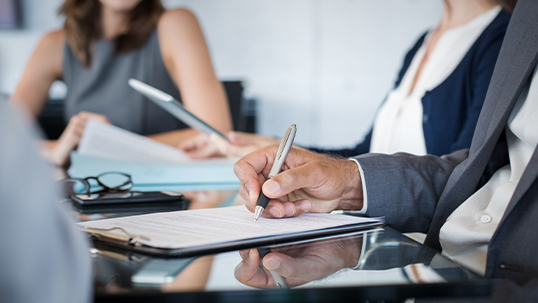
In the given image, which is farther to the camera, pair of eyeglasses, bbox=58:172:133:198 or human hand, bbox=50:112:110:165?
human hand, bbox=50:112:110:165

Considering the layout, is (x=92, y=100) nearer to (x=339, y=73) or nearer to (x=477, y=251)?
(x=477, y=251)

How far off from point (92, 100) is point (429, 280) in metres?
1.57

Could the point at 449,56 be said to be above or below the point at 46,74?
above

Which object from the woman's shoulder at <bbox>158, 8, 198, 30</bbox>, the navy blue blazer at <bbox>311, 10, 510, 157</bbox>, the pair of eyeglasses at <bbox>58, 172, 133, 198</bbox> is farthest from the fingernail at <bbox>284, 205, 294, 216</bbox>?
the woman's shoulder at <bbox>158, 8, 198, 30</bbox>

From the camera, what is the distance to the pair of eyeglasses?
2.54ft

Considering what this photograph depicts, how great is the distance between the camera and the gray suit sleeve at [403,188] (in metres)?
0.65

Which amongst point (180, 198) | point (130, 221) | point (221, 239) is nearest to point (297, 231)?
point (221, 239)

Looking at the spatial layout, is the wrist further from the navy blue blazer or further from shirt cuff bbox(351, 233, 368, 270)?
the navy blue blazer

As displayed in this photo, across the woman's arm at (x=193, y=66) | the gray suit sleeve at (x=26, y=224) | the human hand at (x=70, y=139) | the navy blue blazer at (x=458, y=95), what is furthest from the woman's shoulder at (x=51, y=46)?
the gray suit sleeve at (x=26, y=224)

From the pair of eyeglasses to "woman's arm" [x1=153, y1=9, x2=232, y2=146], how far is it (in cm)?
68

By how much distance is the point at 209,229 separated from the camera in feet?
1.54

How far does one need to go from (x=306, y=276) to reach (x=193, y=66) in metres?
1.32

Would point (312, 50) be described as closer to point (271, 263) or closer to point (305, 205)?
point (305, 205)

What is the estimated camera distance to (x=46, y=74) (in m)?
1.71
